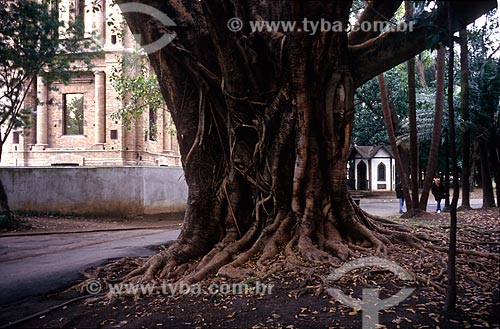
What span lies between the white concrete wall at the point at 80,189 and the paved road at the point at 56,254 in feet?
12.2

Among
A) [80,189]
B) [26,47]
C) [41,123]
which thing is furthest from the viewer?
[41,123]

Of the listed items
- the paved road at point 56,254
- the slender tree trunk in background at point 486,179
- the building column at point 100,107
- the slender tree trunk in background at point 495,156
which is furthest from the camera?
the building column at point 100,107

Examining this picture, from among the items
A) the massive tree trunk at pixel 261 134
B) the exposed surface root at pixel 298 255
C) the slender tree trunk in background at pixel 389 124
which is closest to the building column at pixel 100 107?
the slender tree trunk in background at pixel 389 124

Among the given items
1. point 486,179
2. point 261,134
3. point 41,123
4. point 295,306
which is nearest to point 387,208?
point 486,179

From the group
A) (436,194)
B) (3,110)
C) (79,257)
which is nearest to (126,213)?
(3,110)

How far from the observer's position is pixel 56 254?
8414mm

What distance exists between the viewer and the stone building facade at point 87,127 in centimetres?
2273

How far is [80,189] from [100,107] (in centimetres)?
825

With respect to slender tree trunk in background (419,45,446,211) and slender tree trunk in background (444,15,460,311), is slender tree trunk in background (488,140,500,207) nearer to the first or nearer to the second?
slender tree trunk in background (419,45,446,211)

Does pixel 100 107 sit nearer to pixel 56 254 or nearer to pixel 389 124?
pixel 56 254

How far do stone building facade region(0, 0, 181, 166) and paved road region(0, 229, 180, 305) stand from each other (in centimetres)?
1149

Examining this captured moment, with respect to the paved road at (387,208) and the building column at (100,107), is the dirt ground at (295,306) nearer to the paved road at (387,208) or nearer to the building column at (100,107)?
the paved road at (387,208)

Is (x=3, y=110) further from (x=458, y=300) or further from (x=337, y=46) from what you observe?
(x=458, y=300)

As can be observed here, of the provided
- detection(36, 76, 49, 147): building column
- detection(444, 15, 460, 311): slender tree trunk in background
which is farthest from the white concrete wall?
detection(444, 15, 460, 311): slender tree trunk in background
